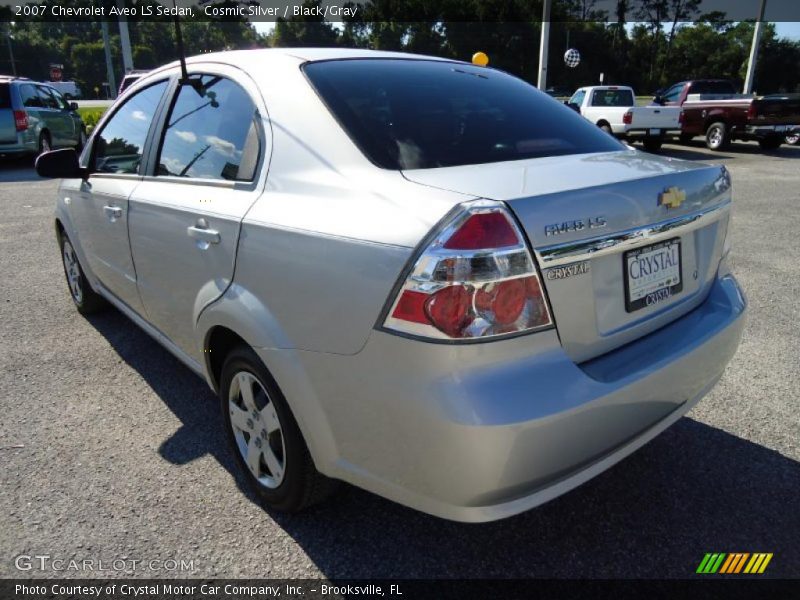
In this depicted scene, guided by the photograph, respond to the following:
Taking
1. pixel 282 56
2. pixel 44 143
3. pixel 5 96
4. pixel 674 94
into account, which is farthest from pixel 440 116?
pixel 674 94

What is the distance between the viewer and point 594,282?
69.8 inches

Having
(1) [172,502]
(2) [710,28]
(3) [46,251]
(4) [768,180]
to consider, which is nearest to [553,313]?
(1) [172,502]

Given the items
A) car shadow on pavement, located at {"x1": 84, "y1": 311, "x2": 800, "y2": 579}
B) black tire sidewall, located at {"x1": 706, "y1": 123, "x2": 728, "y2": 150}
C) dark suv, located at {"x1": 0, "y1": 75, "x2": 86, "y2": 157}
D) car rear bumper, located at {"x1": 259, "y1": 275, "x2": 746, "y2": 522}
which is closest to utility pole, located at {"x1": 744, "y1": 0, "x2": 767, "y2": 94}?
black tire sidewall, located at {"x1": 706, "y1": 123, "x2": 728, "y2": 150}

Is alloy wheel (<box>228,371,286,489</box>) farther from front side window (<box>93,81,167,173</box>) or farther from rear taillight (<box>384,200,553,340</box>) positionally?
front side window (<box>93,81,167,173</box>)

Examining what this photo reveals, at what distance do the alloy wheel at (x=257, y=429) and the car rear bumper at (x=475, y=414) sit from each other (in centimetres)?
29

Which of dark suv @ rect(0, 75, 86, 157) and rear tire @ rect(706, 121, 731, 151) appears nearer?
dark suv @ rect(0, 75, 86, 157)

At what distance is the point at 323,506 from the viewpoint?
2377 mm

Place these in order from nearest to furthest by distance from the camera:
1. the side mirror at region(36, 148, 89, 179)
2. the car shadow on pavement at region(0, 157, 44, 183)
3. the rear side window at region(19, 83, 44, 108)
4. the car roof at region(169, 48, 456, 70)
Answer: the car roof at region(169, 48, 456, 70)
the side mirror at region(36, 148, 89, 179)
the car shadow on pavement at region(0, 157, 44, 183)
the rear side window at region(19, 83, 44, 108)

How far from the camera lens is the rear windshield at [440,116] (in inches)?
81.5

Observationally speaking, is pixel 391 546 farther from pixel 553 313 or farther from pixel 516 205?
pixel 516 205

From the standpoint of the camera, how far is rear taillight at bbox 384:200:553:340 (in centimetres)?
156

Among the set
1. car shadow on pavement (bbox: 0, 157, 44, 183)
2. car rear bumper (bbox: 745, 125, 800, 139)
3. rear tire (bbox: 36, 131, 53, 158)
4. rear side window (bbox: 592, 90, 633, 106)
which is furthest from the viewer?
rear side window (bbox: 592, 90, 633, 106)

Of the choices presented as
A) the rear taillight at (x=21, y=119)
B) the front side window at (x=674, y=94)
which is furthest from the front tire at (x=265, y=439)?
the front side window at (x=674, y=94)

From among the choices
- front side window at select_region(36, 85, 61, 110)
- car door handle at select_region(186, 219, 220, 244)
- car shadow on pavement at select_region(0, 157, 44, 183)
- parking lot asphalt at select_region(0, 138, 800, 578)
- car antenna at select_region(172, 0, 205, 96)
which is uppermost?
car antenna at select_region(172, 0, 205, 96)
